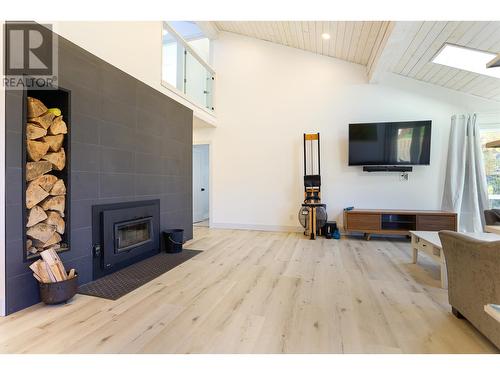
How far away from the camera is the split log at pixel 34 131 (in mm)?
2182

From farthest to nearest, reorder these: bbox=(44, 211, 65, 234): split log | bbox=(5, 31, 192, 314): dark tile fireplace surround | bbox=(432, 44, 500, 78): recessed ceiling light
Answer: bbox=(432, 44, 500, 78): recessed ceiling light → bbox=(44, 211, 65, 234): split log → bbox=(5, 31, 192, 314): dark tile fireplace surround

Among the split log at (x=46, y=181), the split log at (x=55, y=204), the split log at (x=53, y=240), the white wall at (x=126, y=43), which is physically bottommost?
the split log at (x=53, y=240)

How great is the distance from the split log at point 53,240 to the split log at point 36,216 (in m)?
0.21

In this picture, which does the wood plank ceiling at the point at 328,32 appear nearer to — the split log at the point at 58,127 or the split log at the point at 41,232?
the split log at the point at 58,127

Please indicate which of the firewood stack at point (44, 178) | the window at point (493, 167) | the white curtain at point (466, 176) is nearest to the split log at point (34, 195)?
the firewood stack at point (44, 178)

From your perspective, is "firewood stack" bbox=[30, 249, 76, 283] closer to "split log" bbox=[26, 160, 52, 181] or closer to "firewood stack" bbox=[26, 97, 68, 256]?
"firewood stack" bbox=[26, 97, 68, 256]

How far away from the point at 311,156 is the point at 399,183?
1746 mm

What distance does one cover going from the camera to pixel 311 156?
17.8 ft

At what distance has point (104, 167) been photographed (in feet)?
9.24

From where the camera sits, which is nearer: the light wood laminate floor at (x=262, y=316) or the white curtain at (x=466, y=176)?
the light wood laminate floor at (x=262, y=316)

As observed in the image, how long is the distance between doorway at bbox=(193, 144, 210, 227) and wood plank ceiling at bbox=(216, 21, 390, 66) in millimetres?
2851

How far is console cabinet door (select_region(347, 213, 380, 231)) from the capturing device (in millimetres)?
4641

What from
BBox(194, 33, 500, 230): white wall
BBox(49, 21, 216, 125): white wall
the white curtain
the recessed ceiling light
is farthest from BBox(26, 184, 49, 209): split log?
the white curtain

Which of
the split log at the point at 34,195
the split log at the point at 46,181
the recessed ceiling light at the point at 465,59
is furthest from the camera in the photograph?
the recessed ceiling light at the point at 465,59
